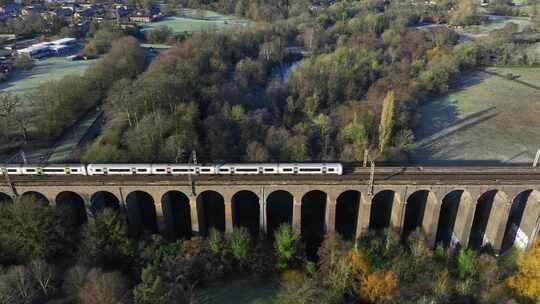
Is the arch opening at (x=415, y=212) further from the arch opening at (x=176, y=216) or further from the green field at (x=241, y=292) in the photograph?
the arch opening at (x=176, y=216)

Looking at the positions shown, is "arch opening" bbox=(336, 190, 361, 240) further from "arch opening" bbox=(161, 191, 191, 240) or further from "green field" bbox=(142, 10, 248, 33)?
"green field" bbox=(142, 10, 248, 33)

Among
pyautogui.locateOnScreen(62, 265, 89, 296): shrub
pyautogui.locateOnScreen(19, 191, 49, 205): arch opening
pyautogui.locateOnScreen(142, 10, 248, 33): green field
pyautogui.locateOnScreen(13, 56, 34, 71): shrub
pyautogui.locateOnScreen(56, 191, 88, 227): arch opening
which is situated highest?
pyautogui.locateOnScreen(142, 10, 248, 33): green field

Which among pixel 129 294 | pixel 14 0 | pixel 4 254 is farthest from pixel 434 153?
pixel 14 0

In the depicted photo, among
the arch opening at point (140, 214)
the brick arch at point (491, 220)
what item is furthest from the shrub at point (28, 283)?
the brick arch at point (491, 220)

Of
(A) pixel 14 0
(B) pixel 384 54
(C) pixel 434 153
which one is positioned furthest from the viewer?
(A) pixel 14 0

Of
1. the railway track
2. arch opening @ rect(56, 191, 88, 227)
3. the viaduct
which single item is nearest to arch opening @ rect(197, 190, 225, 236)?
the viaduct

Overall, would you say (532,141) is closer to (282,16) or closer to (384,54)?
(384,54)

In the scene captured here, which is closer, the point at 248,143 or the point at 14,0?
the point at 248,143

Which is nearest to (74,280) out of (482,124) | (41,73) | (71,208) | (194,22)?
(71,208)
